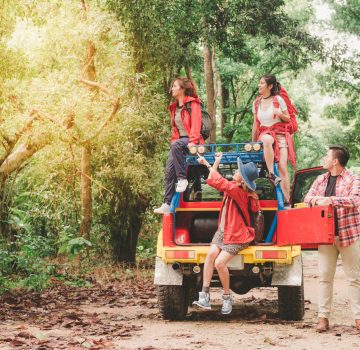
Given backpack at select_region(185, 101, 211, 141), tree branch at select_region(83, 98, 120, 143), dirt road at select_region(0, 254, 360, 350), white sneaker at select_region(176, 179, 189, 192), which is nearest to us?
dirt road at select_region(0, 254, 360, 350)

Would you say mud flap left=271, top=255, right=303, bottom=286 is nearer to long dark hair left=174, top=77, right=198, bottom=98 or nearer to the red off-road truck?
the red off-road truck

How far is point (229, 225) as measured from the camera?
8.50 meters

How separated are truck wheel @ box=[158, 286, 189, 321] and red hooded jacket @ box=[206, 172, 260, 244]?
3.44 ft

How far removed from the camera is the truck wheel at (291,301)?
8.73 metres

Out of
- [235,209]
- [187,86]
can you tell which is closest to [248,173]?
[235,209]

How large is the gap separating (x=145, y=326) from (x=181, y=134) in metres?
2.79

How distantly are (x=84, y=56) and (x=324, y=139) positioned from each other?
21.3 metres

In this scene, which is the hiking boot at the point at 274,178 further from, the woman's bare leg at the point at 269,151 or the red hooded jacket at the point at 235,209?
the red hooded jacket at the point at 235,209

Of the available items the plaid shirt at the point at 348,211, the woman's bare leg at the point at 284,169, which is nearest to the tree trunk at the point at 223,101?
the woman's bare leg at the point at 284,169

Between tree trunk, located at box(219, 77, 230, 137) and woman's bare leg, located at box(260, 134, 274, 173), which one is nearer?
woman's bare leg, located at box(260, 134, 274, 173)

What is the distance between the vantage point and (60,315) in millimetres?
9203

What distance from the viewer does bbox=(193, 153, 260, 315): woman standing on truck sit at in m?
8.37

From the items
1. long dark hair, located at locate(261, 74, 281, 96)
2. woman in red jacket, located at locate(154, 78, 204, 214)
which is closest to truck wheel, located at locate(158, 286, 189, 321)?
woman in red jacket, located at locate(154, 78, 204, 214)

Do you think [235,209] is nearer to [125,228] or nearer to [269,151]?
[269,151]
